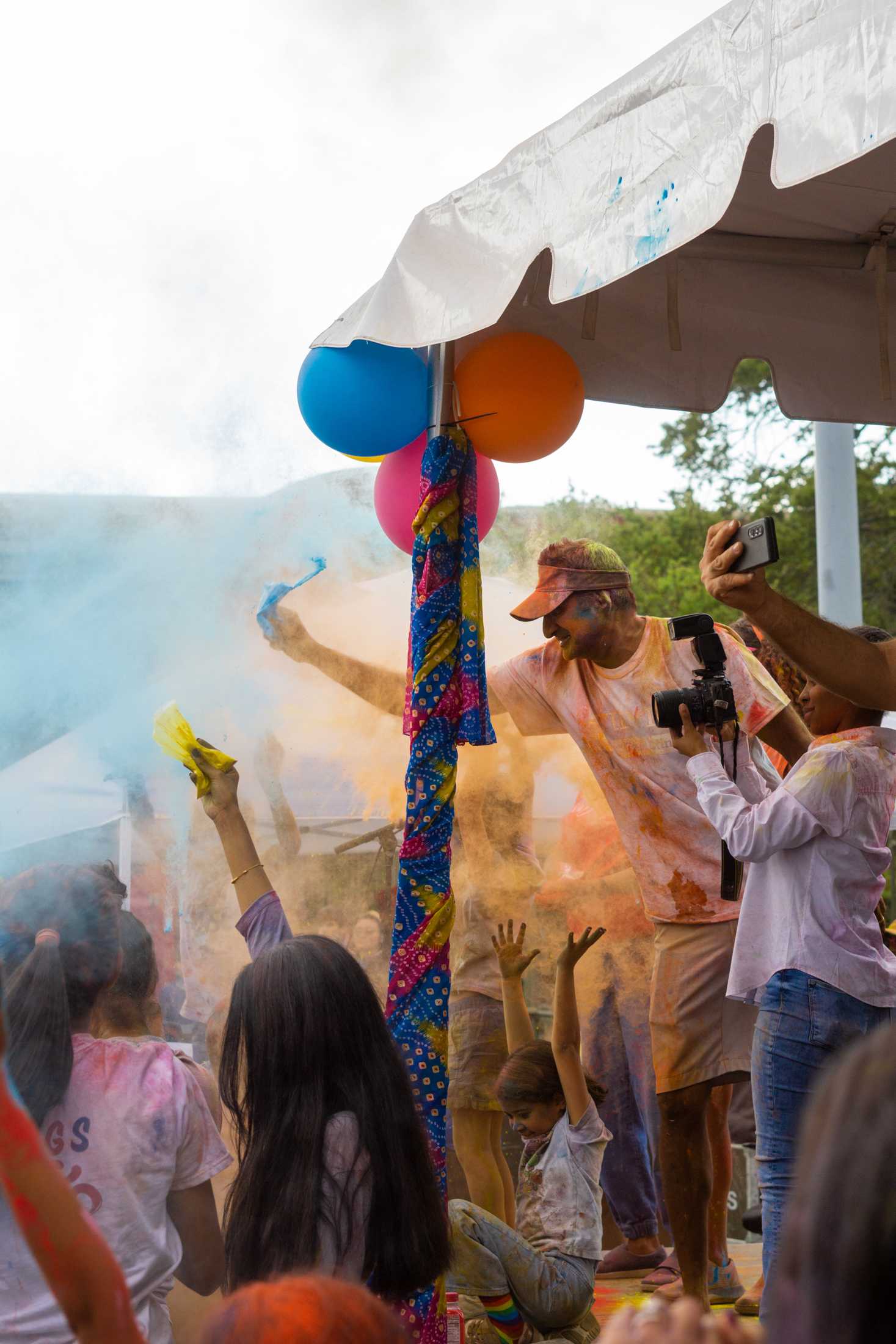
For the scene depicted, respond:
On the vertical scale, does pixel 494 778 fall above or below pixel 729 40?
below

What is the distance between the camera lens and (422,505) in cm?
297

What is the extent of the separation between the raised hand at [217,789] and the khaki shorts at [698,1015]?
1.30 meters

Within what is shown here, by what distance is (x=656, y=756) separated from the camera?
137 inches

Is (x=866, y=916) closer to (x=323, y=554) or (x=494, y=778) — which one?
(x=494, y=778)

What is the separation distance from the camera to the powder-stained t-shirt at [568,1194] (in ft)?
10.2

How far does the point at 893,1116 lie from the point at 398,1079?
1.45m

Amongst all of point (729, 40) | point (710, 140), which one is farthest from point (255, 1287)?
point (729, 40)

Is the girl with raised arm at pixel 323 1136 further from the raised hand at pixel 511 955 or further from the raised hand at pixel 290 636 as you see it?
the raised hand at pixel 290 636

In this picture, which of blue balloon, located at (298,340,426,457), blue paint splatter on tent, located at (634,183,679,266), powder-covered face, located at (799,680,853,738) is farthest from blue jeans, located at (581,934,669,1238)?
blue paint splatter on tent, located at (634,183,679,266)

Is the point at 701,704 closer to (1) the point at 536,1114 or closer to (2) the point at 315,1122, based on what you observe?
(1) the point at 536,1114

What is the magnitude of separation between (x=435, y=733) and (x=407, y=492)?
68 cm

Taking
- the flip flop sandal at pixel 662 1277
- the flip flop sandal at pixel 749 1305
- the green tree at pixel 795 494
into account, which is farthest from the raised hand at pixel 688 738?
the green tree at pixel 795 494

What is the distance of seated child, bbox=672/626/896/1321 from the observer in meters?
2.53

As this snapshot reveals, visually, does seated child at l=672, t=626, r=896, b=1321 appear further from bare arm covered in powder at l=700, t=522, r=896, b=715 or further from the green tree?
the green tree
